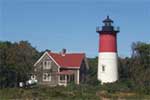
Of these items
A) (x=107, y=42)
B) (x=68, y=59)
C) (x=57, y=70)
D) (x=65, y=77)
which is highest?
(x=107, y=42)

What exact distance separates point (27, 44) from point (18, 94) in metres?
35.4

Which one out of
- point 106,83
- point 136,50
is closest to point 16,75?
point 106,83

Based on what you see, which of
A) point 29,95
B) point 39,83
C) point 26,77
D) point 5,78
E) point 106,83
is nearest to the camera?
point 29,95

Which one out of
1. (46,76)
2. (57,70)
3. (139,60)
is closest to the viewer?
(139,60)

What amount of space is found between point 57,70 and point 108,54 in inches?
371

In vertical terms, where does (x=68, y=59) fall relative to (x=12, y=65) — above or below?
above

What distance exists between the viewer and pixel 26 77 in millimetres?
59938

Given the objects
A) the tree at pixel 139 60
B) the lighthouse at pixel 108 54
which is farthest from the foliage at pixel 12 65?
the tree at pixel 139 60

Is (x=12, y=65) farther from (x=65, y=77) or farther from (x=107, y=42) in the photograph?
(x=65, y=77)

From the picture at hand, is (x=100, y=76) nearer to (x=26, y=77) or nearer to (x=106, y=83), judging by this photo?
(x=106, y=83)

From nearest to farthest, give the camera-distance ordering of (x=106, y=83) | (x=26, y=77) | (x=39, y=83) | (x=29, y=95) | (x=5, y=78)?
(x=29, y=95) < (x=5, y=78) < (x=26, y=77) < (x=106, y=83) < (x=39, y=83)

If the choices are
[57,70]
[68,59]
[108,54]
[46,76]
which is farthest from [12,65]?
[68,59]

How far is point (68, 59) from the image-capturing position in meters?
76.4

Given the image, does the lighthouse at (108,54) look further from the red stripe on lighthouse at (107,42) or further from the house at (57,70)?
the house at (57,70)
